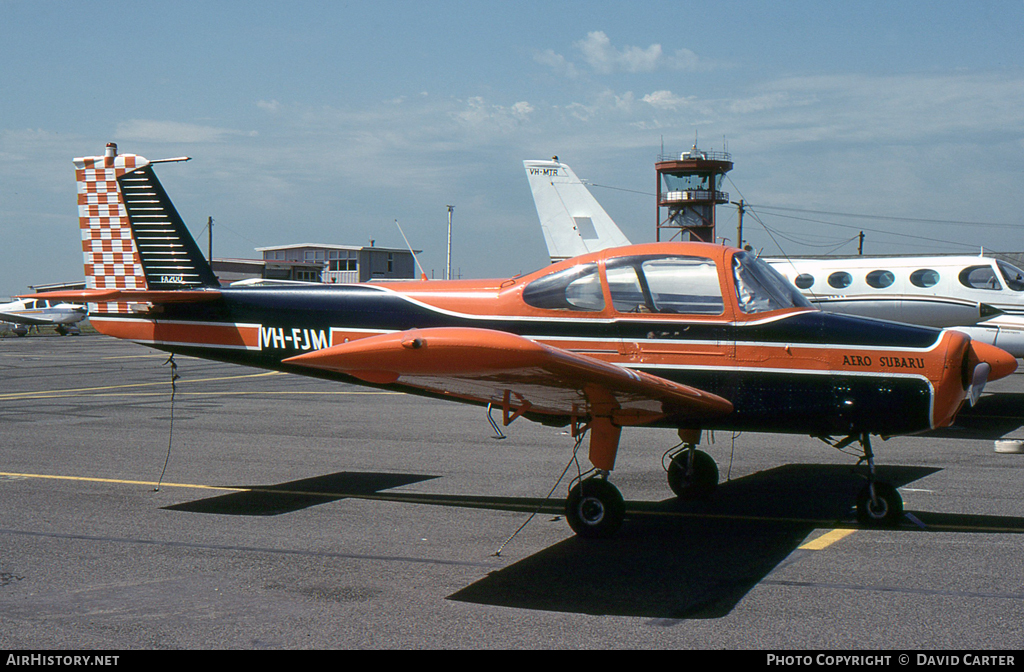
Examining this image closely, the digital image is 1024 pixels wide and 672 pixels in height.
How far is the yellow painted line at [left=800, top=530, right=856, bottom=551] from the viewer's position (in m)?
6.20

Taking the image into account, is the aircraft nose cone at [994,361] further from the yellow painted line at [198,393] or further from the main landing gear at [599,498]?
the yellow painted line at [198,393]

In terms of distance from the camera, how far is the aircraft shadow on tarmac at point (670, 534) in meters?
5.10

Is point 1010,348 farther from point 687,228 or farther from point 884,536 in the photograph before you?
point 687,228

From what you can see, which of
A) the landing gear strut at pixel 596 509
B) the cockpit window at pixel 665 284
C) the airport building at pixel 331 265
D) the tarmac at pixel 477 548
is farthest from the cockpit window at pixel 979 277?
the airport building at pixel 331 265

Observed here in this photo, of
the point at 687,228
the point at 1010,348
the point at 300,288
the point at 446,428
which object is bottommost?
the point at 446,428

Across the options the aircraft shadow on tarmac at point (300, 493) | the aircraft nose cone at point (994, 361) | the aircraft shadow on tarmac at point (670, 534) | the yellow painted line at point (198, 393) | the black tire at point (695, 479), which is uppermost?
the aircraft nose cone at point (994, 361)

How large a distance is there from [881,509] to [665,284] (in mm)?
2467

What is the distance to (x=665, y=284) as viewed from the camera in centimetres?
681

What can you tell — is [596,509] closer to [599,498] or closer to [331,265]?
[599,498]

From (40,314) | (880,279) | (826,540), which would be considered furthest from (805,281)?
(40,314)

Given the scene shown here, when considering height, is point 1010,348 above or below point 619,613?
above
